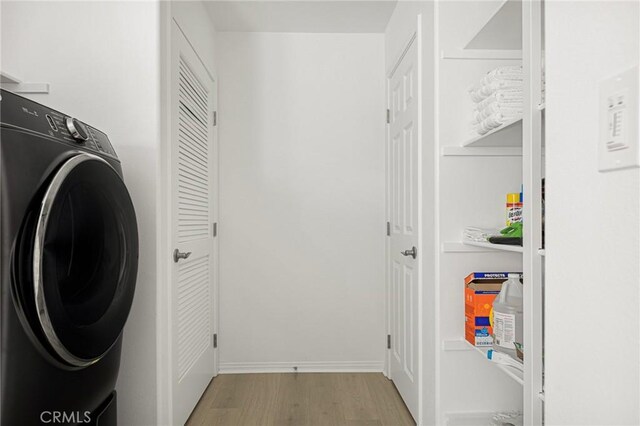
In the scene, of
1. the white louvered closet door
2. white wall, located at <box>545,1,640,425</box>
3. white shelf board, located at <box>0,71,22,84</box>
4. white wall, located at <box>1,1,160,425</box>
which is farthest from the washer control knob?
white wall, located at <box>545,1,640,425</box>

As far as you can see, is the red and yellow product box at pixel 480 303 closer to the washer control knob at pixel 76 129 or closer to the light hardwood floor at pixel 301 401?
the light hardwood floor at pixel 301 401

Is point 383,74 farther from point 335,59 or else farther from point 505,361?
point 505,361

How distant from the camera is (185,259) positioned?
96.4 inches

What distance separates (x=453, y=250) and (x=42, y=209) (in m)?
1.52

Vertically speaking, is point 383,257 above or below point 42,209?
below

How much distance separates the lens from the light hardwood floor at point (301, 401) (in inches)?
99.9

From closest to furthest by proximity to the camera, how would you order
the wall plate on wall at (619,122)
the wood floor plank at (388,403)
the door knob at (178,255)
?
1. the wall plate on wall at (619,122)
2. the door knob at (178,255)
3. the wood floor plank at (388,403)

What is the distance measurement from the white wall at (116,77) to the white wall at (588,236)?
143 centimetres

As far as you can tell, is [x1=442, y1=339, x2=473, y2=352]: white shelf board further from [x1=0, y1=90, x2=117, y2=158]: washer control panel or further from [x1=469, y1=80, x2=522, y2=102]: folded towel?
[x1=0, y1=90, x2=117, y2=158]: washer control panel

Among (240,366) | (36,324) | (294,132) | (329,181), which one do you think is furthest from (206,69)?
(36,324)

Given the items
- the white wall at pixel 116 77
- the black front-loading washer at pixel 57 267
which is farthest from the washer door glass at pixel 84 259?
the white wall at pixel 116 77

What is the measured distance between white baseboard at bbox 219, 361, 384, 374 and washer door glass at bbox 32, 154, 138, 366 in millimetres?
1815

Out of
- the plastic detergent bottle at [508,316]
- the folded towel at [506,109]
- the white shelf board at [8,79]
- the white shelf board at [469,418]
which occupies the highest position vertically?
the white shelf board at [8,79]

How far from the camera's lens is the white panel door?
8.02ft
